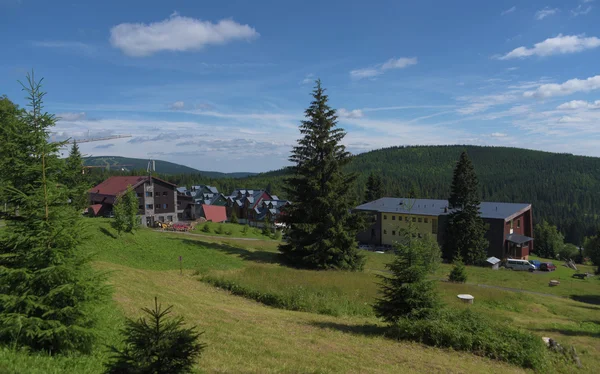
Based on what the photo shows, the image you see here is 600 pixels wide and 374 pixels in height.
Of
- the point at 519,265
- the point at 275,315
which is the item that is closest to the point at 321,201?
the point at 275,315

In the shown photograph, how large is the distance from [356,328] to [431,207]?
186 ft

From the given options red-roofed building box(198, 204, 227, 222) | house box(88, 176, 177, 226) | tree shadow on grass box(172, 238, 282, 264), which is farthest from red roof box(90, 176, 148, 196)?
tree shadow on grass box(172, 238, 282, 264)

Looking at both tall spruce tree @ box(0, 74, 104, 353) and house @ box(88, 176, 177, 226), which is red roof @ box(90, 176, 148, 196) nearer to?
house @ box(88, 176, 177, 226)

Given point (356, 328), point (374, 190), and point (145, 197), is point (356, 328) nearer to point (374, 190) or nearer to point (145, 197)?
point (145, 197)

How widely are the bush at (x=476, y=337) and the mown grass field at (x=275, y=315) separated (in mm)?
484

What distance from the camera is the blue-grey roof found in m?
61.6

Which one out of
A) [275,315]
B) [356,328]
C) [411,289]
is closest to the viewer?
[411,289]

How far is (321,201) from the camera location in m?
29.2

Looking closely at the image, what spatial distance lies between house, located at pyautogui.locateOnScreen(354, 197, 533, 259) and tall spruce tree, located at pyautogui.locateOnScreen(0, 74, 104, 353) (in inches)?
1915

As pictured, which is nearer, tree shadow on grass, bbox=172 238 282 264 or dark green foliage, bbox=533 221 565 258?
tree shadow on grass, bbox=172 238 282 264

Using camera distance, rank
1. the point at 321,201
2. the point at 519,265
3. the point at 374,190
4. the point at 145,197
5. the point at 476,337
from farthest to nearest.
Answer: the point at 374,190 → the point at 145,197 → the point at 519,265 → the point at 321,201 → the point at 476,337

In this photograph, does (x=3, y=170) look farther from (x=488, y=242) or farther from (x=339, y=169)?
(x=488, y=242)

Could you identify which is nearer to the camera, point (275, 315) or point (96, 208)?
point (275, 315)

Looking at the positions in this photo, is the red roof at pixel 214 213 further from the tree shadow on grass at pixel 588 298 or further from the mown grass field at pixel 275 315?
the tree shadow on grass at pixel 588 298
